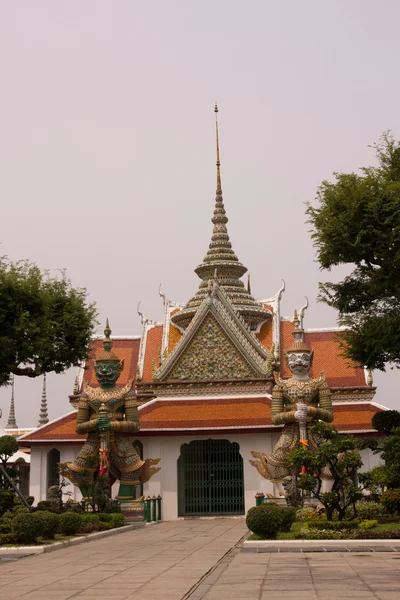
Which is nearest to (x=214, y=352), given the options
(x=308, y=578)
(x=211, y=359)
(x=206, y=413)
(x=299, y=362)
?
(x=211, y=359)

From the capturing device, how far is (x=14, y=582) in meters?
10.2

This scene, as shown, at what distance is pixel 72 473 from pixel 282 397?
607 cm

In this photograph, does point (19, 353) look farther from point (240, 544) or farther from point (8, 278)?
point (240, 544)

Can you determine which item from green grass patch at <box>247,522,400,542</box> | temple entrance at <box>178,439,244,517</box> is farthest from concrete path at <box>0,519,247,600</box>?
temple entrance at <box>178,439,244,517</box>

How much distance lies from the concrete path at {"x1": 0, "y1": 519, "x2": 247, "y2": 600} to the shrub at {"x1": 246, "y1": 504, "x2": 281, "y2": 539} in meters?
0.66

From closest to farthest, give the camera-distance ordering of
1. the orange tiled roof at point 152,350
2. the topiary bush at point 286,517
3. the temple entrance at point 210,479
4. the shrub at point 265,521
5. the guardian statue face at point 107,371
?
the shrub at point 265,521, the topiary bush at point 286,517, the guardian statue face at point 107,371, the temple entrance at point 210,479, the orange tiled roof at point 152,350

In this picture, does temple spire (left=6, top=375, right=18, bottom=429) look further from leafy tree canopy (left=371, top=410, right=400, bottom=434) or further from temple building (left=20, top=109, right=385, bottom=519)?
leafy tree canopy (left=371, top=410, right=400, bottom=434)

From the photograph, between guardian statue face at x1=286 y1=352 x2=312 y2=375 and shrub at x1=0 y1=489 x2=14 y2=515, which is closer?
shrub at x1=0 y1=489 x2=14 y2=515

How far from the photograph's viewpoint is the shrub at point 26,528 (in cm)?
1438

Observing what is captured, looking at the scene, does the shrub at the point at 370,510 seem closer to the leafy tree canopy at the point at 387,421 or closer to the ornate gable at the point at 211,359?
the leafy tree canopy at the point at 387,421

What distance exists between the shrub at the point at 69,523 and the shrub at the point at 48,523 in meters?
0.66

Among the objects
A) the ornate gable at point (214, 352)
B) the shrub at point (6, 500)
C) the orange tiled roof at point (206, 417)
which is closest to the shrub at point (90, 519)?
the shrub at point (6, 500)

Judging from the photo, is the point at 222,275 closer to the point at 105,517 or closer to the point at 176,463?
the point at 176,463

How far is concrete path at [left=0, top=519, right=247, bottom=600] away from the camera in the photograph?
30.2 ft
